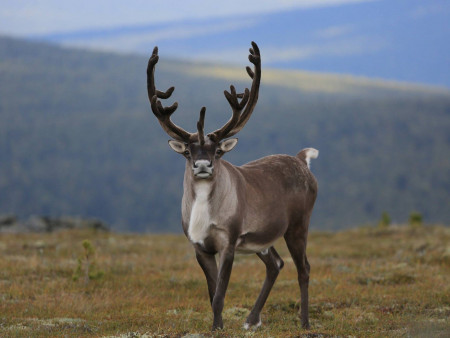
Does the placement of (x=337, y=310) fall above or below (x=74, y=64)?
below

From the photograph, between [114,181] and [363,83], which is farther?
[363,83]

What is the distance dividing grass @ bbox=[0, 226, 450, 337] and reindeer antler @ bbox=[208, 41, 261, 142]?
8.52 ft

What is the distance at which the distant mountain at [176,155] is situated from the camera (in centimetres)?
11394

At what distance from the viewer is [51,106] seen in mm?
148625

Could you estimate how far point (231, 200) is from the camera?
9555 millimetres

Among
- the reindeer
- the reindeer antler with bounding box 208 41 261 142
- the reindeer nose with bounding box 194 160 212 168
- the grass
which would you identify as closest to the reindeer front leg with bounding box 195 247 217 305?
the reindeer

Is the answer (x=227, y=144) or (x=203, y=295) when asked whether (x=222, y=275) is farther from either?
(x=203, y=295)

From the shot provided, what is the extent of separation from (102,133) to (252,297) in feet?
411

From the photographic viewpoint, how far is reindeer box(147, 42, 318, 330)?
9.33m

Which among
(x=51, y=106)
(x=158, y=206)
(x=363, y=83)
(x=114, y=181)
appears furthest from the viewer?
(x=363, y=83)

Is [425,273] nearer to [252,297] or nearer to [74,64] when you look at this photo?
[252,297]

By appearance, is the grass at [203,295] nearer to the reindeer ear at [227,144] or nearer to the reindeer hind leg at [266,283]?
the reindeer hind leg at [266,283]

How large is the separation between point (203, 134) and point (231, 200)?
1.02 meters

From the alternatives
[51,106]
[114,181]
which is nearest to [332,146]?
[114,181]
